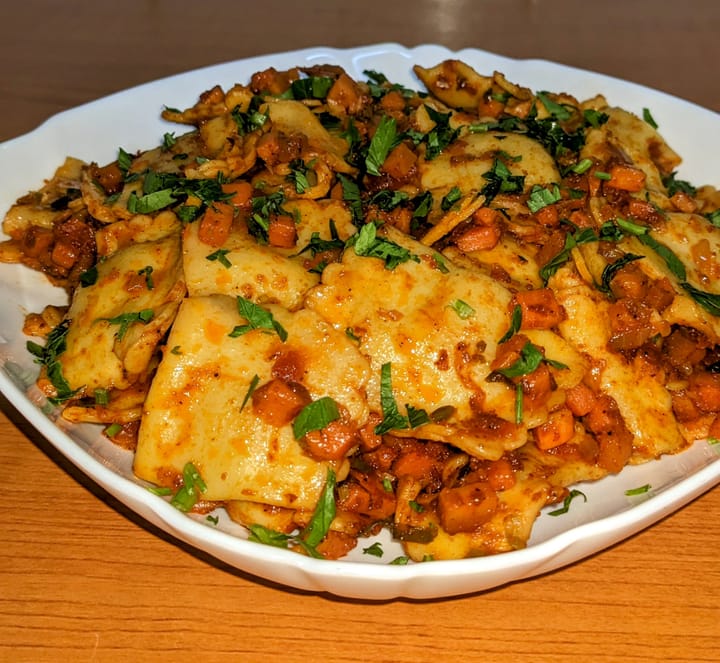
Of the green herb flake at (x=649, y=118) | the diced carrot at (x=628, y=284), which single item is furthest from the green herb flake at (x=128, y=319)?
the green herb flake at (x=649, y=118)

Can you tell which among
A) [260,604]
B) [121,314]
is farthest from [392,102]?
[260,604]

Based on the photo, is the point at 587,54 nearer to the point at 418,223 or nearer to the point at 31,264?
the point at 418,223

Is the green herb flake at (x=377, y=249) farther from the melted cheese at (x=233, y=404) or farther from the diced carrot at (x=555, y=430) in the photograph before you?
the diced carrot at (x=555, y=430)

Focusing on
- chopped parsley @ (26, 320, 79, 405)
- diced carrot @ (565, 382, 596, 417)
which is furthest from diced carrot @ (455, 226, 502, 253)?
chopped parsley @ (26, 320, 79, 405)

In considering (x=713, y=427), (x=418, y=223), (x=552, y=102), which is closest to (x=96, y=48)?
(x=552, y=102)

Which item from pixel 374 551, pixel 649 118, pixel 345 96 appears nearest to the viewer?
pixel 374 551

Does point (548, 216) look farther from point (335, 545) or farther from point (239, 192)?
point (335, 545)

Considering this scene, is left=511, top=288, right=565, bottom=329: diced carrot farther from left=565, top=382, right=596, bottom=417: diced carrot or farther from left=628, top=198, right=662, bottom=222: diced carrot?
left=628, top=198, right=662, bottom=222: diced carrot
